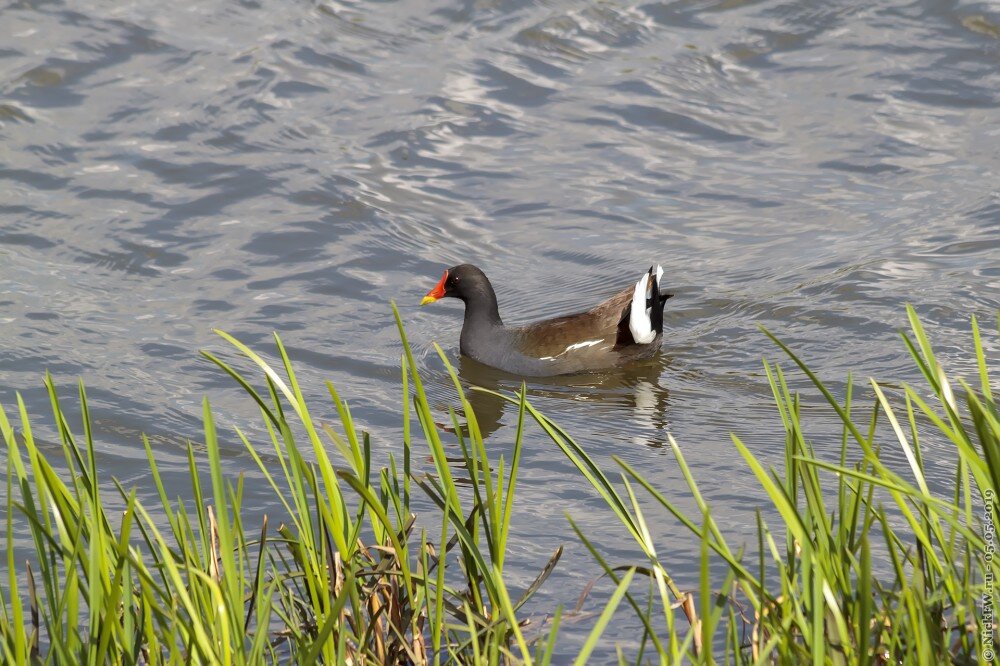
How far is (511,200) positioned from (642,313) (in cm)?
235

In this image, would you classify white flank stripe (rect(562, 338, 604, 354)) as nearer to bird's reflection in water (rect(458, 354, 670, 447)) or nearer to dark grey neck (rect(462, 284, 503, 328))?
bird's reflection in water (rect(458, 354, 670, 447))

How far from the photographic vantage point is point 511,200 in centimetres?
947

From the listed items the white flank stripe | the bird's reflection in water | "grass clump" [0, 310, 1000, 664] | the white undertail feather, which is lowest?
the bird's reflection in water

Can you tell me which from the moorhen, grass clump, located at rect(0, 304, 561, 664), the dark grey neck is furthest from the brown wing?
grass clump, located at rect(0, 304, 561, 664)

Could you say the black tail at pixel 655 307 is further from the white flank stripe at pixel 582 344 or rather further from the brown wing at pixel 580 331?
the white flank stripe at pixel 582 344

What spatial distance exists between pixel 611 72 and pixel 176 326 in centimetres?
535

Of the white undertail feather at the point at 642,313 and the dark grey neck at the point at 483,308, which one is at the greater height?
the white undertail feather at the point at 642,313

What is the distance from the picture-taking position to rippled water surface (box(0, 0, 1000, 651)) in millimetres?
6652

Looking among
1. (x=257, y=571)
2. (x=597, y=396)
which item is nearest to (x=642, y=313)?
(x=597, y=396)

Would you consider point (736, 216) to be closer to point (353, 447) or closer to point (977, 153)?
point (977, 153)

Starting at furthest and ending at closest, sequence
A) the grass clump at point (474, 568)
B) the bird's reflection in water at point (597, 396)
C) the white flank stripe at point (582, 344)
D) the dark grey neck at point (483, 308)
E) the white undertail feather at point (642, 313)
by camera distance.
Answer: the dark grey neck at point (483, 308) < the white flank stripe at point (582, 344) < the white undertail feather at point (642, 313) < the bird's reflection in water at point (597, 396) < the grass clump at point (474, 568)

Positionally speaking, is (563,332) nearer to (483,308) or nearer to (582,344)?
(582,344)

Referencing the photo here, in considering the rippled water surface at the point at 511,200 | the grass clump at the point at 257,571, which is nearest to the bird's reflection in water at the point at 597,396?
the rippled water surface at the point at 511,200

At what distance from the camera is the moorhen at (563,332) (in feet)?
24.6
